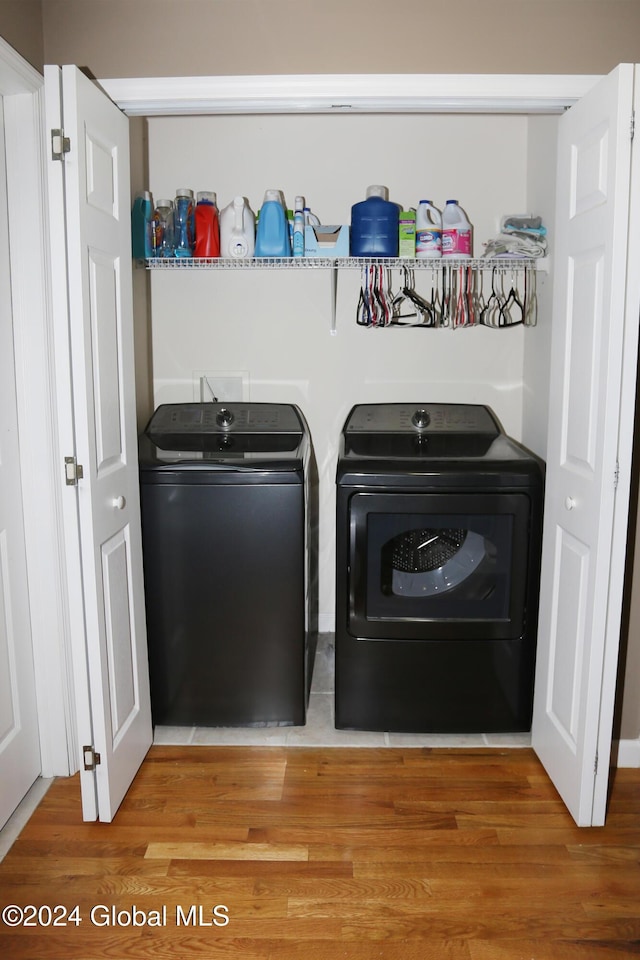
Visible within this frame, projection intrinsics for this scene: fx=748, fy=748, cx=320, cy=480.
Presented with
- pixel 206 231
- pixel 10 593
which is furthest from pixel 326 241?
pixel 10 593

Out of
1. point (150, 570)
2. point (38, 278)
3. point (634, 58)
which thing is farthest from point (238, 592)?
point (634, 58)

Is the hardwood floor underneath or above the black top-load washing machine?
underneath

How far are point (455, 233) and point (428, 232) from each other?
3.8 inches

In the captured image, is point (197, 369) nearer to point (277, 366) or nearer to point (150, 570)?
point (277, 366)

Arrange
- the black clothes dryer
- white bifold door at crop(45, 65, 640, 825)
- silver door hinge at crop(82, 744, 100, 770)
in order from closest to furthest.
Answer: white bifold door at crop(45, 65, 640, 825), silver door hinge at crop(82, 744, 100, 770), the black clothes dryer

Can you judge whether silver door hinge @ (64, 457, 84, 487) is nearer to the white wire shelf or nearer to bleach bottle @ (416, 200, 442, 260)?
the white wire shelf

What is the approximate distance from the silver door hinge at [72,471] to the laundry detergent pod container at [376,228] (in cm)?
133

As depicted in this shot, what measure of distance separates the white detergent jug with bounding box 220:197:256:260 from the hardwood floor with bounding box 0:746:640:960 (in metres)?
1.72

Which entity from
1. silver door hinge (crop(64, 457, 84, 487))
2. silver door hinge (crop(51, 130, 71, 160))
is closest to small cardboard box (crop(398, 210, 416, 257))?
silver door hinge (crop(51, 130, 71, 160))

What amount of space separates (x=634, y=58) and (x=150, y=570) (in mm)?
2061

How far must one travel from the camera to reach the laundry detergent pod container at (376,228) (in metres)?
2.61

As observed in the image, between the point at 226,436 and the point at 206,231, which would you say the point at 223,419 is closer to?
the point at 226,436

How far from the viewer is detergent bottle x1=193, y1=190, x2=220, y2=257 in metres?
2.65

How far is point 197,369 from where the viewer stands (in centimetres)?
300
